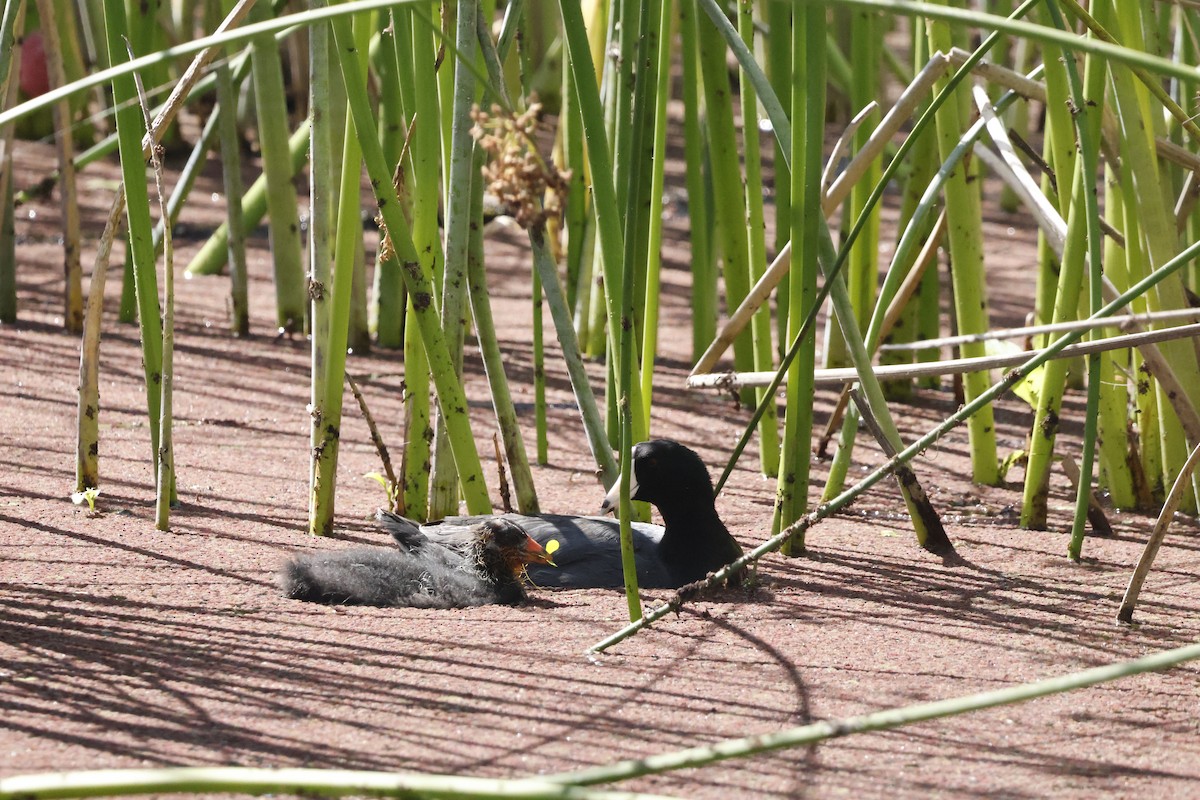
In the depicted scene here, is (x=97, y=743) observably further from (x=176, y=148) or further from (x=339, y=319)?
(x=176, y=148)

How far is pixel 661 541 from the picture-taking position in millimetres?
2498

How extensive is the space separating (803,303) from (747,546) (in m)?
0.48

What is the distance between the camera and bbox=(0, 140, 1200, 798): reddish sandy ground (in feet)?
5.18

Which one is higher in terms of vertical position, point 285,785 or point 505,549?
point 285,785

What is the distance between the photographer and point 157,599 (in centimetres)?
208

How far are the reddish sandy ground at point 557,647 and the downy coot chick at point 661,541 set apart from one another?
0.08 metres

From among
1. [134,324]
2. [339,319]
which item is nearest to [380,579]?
[339,319]

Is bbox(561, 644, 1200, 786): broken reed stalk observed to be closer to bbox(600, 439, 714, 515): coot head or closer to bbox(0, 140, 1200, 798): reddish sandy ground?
bbox(0, 140, 1200, 798): reddish sandy ground

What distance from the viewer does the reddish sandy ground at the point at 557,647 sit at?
1578 millimetres

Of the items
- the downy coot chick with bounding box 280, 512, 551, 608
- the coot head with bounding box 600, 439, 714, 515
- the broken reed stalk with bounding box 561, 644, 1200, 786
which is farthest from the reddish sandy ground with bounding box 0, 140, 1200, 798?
the broken reed stalk with bounding box 561, 644, 1200, 786

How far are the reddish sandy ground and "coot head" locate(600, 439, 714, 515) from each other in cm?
17

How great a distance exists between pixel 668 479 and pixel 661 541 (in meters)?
0.13

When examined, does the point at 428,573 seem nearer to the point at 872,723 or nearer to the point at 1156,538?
the point at 1156,538

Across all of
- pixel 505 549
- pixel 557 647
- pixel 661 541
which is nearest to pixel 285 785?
pixel 557 647
